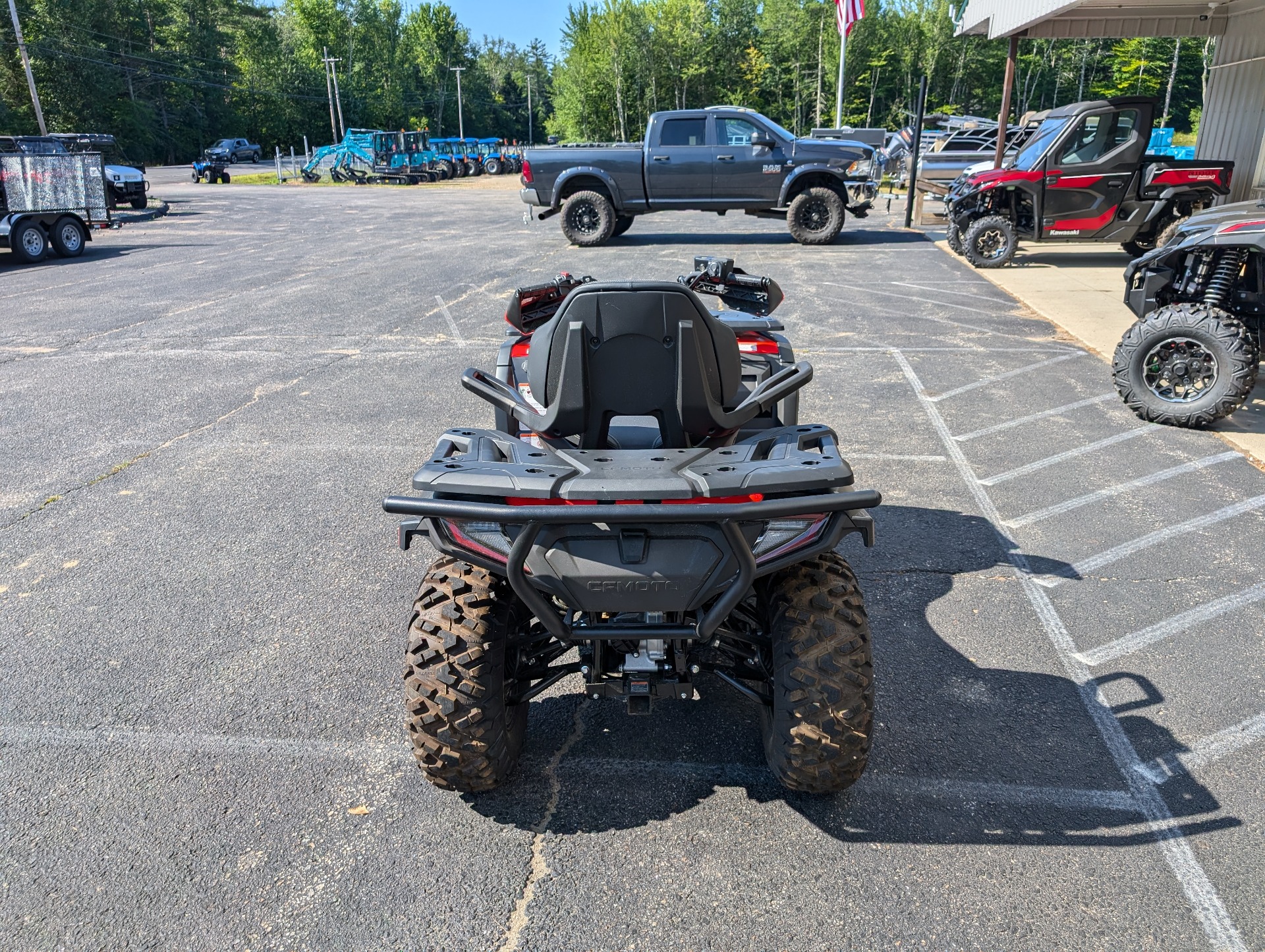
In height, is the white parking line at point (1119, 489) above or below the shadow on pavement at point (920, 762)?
above

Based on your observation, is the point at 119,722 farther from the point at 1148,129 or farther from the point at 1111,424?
the point at 1148,129

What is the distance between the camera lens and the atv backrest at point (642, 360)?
2754mm

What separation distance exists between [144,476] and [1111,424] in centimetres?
662

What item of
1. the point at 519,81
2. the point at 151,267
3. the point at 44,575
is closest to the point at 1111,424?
the point at 44,575

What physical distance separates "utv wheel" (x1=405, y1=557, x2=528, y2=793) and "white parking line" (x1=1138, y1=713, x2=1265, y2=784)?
214 cm

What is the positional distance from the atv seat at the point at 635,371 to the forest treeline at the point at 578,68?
63.5 m

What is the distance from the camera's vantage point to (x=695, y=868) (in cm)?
256

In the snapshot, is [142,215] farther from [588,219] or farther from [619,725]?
[619,725]

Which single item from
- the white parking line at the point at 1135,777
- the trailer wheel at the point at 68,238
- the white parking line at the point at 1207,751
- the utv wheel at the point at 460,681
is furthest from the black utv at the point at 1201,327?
the trailer wheel at the point at 68,238

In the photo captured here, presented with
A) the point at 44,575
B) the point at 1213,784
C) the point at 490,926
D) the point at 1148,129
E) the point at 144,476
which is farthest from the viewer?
the point at 1148,129

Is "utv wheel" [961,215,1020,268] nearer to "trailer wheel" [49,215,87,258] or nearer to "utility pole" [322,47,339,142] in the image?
"trailer wheel" [49,215,87,258]

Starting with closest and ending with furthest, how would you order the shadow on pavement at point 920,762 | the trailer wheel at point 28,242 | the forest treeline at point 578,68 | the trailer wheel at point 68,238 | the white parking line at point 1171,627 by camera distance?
the shadow on pavement at point 920,762 < the white parking line at point 1171,627 < the trailer wheel at point 28,242 < the trailer wheel at point 68,238 < the forest treeline at point 578,68

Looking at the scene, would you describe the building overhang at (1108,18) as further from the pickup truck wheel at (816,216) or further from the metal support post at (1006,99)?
the pickup truck wheel at (816,216)

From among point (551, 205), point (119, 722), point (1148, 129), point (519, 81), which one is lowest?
point (119, 722)
